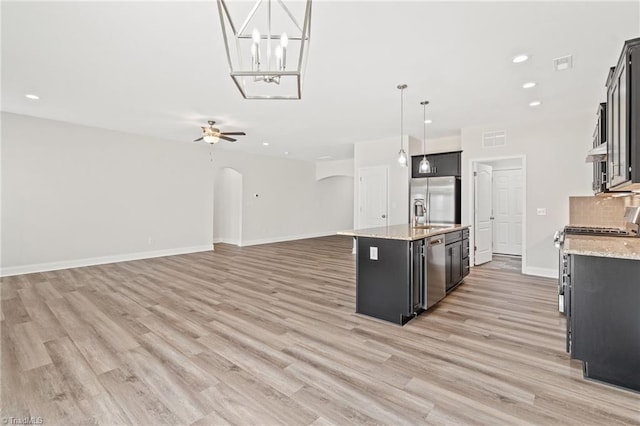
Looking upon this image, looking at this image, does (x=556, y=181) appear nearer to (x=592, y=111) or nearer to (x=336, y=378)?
(x=592, y=111)

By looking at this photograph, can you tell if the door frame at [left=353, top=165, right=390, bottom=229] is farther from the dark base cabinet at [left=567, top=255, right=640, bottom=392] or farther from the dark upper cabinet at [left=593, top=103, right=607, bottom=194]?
the dark base cabinet at [left=567, top=255, right=640, bottom=392]

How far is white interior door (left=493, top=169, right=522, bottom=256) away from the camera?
741 cm

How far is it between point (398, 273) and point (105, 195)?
6.47m

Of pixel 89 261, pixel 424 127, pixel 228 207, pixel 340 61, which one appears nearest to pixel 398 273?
pixel 340 61

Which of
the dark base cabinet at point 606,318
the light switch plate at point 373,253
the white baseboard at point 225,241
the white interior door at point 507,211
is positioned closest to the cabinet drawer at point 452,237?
the light switch plate at point 373,253

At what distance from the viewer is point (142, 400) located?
1.93 metres

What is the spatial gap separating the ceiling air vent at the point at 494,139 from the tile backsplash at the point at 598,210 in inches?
61.3

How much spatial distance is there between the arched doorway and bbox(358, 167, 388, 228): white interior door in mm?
3824

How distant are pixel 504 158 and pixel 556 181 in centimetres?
95

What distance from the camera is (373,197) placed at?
7.55 metres

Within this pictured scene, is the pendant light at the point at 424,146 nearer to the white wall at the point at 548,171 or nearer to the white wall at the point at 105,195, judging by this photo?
the white wall at the point at 548,171

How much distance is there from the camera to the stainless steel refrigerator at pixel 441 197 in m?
6.29

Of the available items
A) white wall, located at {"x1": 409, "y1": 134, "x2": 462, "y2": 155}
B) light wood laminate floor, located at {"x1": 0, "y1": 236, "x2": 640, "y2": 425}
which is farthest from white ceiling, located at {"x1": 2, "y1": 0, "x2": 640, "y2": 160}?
light wood laminate floor, located at {"x1": 0, "y1": 236, "x2": 640, "y2": 425}

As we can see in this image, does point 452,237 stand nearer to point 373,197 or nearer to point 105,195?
point 373,197
